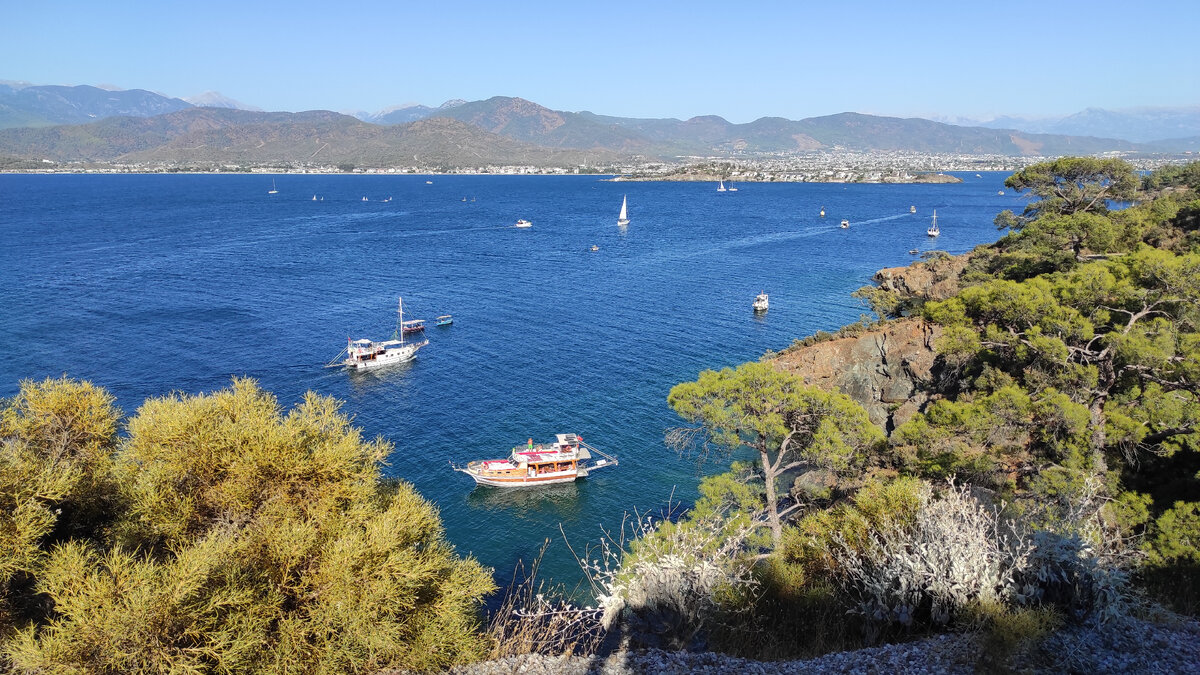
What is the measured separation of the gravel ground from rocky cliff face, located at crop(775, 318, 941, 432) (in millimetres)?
20583

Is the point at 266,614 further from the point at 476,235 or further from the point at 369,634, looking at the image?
the point at 476,235

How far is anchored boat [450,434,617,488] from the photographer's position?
26.5 metres

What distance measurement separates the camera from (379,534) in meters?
8.13

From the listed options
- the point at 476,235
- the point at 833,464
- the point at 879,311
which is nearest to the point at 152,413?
the point at 833,464

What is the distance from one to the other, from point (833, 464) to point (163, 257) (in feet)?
251

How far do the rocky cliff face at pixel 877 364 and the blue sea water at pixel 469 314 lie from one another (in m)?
6.73

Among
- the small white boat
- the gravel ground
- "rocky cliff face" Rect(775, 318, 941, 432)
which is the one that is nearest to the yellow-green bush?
the gravel ground

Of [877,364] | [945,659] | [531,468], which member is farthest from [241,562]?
[877,364]

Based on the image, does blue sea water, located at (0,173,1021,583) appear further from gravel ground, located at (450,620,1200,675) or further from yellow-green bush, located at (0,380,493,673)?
yellow-green bush, located at (0,380,493,673)

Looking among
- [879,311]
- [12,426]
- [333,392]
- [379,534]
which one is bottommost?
[333,392]

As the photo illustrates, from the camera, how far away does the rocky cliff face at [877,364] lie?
3019cm

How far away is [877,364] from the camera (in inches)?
1244

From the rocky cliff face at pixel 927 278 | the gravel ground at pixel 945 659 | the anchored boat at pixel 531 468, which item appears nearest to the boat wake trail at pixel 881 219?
the rocky cliff face at pixel 927 278

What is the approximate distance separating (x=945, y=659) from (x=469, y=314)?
4570cm
